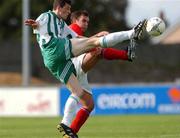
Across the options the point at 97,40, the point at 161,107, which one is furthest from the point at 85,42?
the point at 161,107

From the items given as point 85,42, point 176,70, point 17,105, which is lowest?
point 176,70

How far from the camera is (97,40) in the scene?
493 inches

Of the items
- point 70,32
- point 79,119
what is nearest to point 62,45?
point 70,32

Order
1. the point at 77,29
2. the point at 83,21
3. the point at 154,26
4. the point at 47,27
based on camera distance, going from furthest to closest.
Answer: the point at 83,21
the point at 77,29
the point at 47,27
the point at 154,26

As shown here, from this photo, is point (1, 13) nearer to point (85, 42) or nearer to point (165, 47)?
point (165, 47)

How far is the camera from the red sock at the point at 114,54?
1308 centimetres

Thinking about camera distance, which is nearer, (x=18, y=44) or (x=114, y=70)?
(x=114, y=70)

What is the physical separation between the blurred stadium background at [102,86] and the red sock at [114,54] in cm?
225

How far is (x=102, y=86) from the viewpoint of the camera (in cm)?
2877

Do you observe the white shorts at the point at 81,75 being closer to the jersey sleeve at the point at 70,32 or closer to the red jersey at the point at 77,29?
the red jersey at the point at 77,29

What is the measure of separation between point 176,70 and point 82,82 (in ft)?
132

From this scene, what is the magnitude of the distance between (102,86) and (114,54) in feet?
51.0

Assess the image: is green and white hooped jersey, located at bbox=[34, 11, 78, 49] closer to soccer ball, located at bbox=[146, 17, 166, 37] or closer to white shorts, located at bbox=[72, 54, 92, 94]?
white shorts, located at bbox=[72, 54, 92, 94]

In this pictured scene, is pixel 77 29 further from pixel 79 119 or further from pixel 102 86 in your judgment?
pixel 102 86
